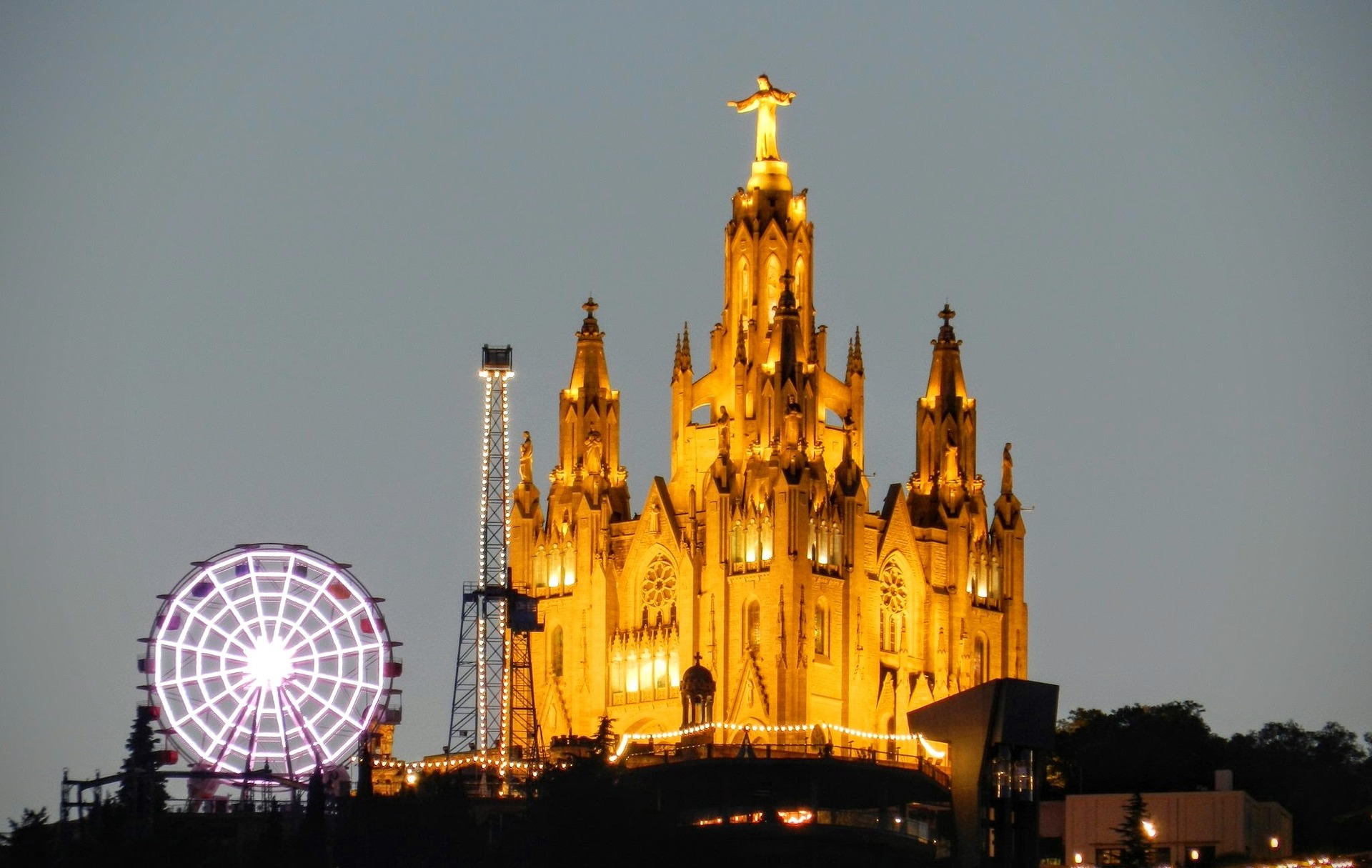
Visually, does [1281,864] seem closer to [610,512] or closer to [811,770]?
[811,770]

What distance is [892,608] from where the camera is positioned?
636 ft

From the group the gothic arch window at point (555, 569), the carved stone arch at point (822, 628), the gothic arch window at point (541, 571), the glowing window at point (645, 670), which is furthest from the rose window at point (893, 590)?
the gothic arch window at point (541, 571)

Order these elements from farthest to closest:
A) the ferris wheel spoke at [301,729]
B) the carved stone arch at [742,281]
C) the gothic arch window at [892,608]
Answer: the carved stone arch at [742,281] → the gothic arch window at [892,608] → the ferris wheel spoke at [301,729]

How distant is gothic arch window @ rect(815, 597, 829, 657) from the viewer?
617ft

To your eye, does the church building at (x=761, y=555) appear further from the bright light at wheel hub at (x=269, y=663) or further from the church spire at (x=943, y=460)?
the bright light at wheel hub at (x=269, y=663)

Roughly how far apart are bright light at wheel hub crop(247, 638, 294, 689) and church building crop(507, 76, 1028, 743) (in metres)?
18.9

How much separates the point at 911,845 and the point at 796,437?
75.1 ft

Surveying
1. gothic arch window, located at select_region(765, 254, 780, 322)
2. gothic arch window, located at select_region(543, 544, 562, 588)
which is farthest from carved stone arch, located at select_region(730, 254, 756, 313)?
gothic arch window, located at select_region(543, 544, 562, 588)

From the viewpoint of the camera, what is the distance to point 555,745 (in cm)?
18612

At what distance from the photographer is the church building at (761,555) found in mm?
187250

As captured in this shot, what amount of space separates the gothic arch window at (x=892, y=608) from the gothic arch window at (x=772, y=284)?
46.0 feet

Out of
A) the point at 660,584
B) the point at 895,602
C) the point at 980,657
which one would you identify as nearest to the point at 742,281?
the point at 660,584

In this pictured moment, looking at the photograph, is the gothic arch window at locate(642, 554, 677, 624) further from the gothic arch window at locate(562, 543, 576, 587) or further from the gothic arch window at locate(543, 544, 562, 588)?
the gothic arch window at locate(543, 544, 562, 588)

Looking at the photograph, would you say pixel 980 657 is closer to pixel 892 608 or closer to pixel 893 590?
pixel 892 608
